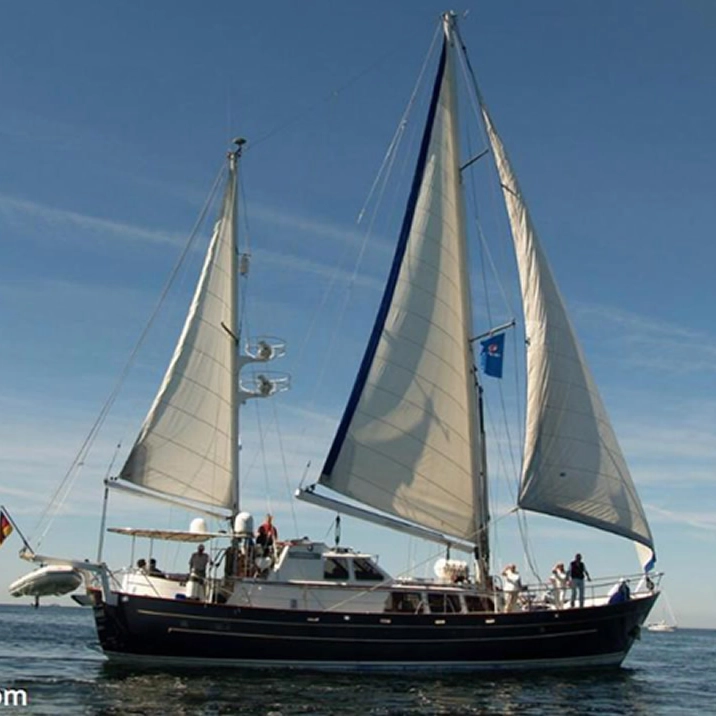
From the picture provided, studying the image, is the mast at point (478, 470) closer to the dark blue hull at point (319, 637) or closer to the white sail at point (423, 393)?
the white sail at point (423, 393)

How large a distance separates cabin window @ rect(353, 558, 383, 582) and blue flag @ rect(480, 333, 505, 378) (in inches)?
279

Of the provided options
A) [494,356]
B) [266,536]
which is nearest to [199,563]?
[266,536]

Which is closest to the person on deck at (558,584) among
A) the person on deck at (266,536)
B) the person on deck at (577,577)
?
the person on deck at (577,577)

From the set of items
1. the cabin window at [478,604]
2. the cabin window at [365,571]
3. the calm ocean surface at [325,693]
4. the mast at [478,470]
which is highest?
the mast at [478,470]

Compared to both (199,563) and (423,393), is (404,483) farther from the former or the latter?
(199,563)

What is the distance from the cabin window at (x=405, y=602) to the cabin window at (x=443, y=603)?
0.37 m

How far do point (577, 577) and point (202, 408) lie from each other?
13.0m

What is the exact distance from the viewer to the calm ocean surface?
2073 centimetres

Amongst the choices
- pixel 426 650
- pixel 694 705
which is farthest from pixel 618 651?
pixel 426 650

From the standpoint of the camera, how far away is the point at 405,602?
91.9 feet

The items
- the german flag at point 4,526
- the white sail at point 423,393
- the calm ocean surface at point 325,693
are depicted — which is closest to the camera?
the calm ocean surface at point 325,693

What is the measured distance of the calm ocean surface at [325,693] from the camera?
20734mm

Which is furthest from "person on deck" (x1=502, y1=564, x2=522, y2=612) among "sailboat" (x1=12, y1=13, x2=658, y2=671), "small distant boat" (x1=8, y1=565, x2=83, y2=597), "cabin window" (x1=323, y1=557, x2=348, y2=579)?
"small distant boat" (x1=8, y1=565, x2=83, y2=597)

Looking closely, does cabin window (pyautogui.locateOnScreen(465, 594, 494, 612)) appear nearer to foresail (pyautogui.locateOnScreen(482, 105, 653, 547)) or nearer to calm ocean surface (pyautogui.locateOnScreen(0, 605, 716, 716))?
calm ocean surface (pyautogui.locateOnScreen(0, 605, 716, 716))
